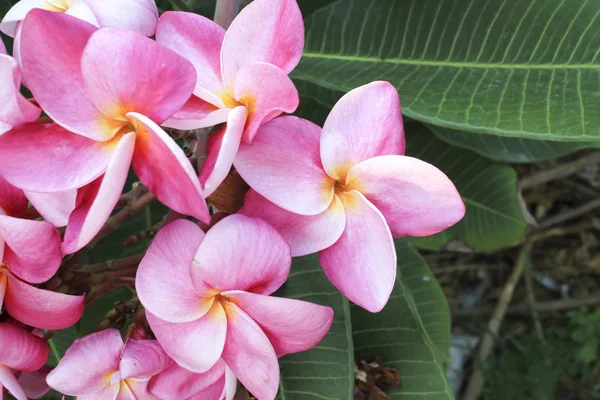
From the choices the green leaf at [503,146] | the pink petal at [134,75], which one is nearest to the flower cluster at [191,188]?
the pink petal at [134,75]

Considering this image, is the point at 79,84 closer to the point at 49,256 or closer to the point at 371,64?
the point at 49,256

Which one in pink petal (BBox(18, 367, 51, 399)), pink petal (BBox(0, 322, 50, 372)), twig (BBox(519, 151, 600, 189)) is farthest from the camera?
twig (BBox(519, 151, 600, 189))

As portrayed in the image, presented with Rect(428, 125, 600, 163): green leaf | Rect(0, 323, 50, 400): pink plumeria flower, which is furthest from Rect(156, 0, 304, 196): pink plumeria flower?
Rect(428, 125, 600, 163): green leaf

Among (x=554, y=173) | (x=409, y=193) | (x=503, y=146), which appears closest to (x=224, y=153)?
(x=409, y=193)

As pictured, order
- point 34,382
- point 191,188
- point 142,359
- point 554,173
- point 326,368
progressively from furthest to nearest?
1. point 554,173
2. point 326,368
3. point 34,382
4. point 142,359
5. point 191,188

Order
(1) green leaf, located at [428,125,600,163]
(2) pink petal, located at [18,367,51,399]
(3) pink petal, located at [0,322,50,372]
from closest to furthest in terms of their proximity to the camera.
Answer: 1. (3) pink petal, located at [0,322,50,372]
2. (2) pink petal, located at [18,367,51,399]
3. (1) green leaf, located at [428,125,600,163]

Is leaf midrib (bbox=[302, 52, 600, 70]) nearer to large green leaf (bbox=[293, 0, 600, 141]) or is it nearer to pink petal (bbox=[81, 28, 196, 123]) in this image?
large green leaf (bbox=[293, 0, 600, 141])

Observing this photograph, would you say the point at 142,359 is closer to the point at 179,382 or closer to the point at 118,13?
the point at 179,382
